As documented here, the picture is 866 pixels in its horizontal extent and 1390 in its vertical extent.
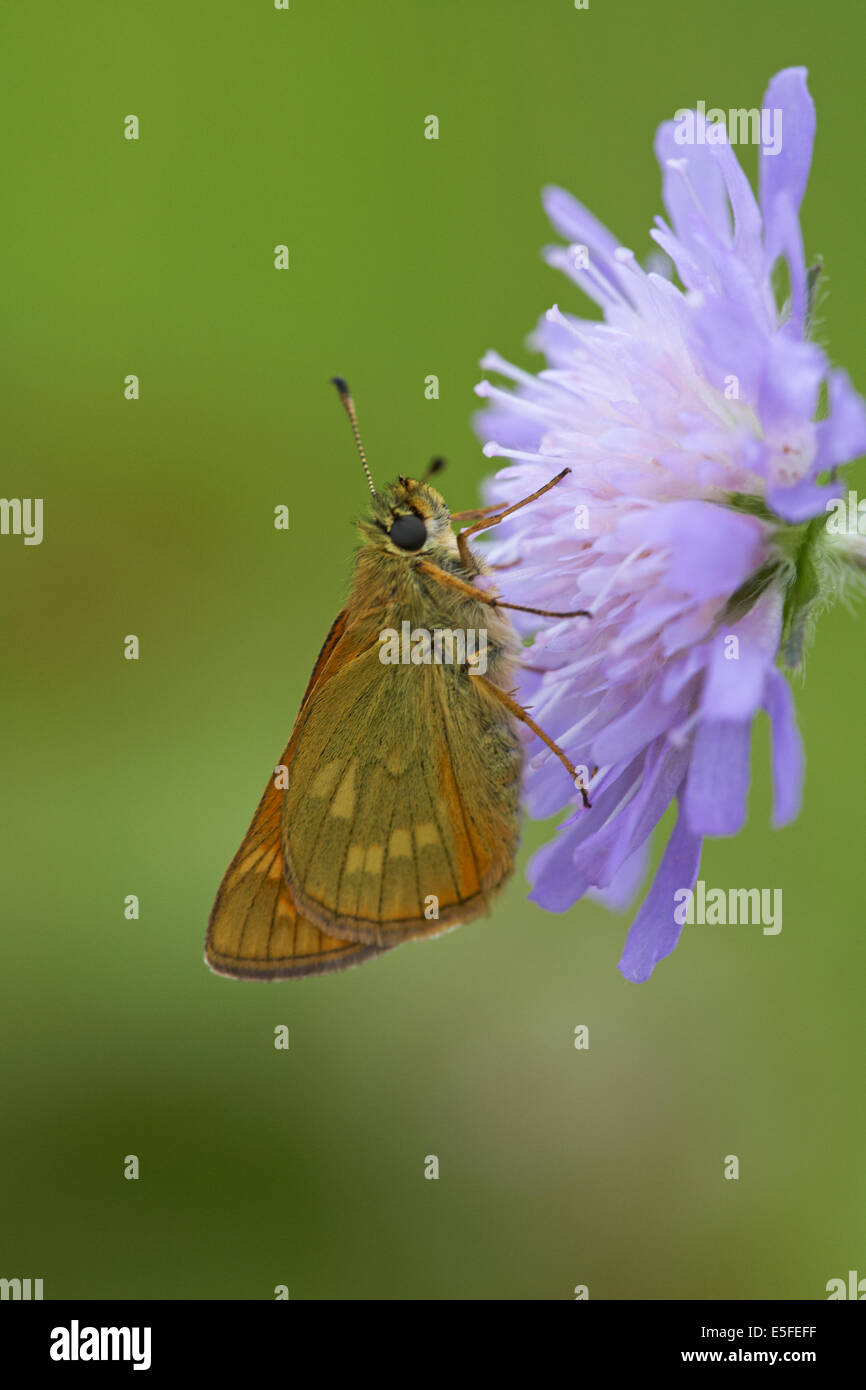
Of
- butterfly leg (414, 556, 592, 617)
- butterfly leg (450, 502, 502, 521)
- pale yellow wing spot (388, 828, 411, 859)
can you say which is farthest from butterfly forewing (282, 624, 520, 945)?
butterfly leg (450, 502, 502, 521)

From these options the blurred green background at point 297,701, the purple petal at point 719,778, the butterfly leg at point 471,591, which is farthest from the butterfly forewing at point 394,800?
the blurred green background at point 297,701

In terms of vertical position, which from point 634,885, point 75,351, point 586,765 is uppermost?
point 75,351

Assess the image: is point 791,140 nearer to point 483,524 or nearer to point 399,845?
point 483,524

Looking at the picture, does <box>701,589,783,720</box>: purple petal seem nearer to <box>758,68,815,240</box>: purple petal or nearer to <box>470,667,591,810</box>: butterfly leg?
<box>470,667,591,810</box>: butterfly leg
